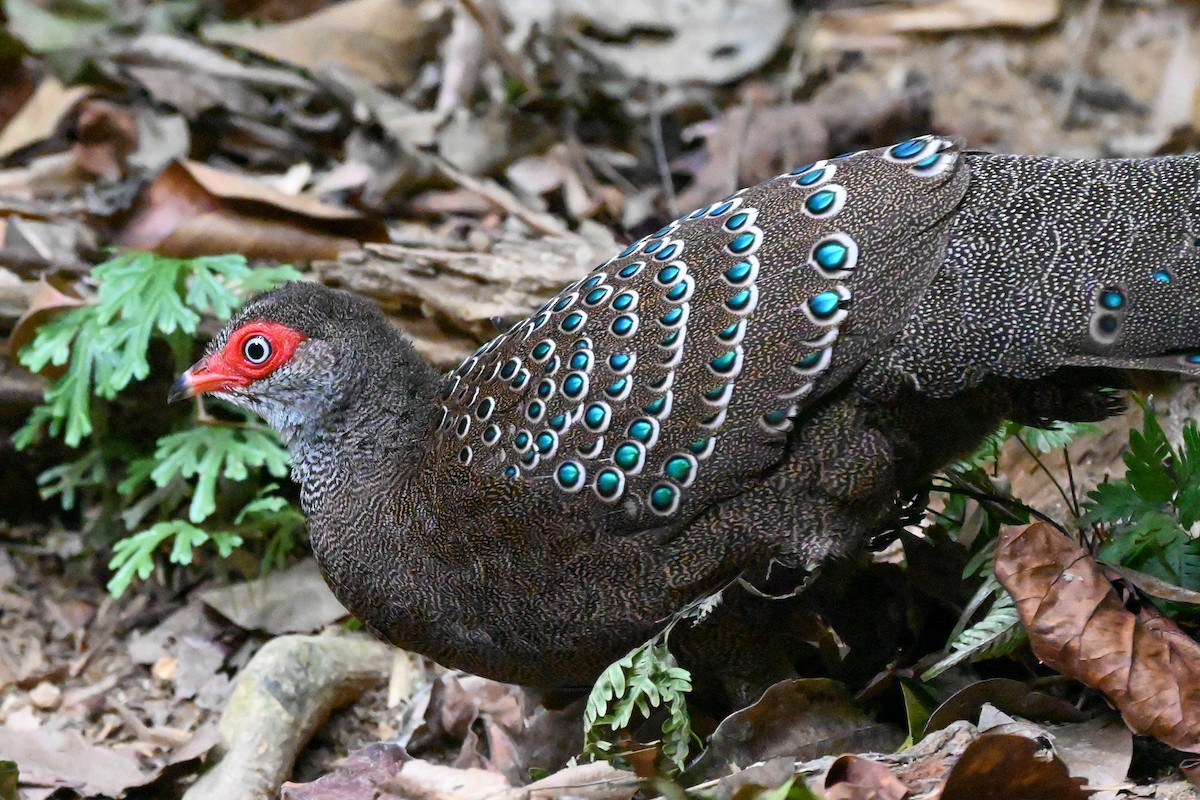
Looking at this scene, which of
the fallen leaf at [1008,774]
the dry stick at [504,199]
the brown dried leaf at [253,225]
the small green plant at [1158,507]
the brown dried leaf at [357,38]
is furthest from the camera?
the brown dried leaf at [357,38]

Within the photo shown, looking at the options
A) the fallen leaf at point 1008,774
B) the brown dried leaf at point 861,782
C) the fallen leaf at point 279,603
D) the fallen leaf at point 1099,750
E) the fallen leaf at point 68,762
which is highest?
the fallen leaf at point 1008,774

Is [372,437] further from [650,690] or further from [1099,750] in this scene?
[1099,750]

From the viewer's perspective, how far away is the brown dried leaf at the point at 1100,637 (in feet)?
9.52

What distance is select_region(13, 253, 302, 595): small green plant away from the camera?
172 inches

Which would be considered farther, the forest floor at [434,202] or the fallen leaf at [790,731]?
the forest floor at [434,202]

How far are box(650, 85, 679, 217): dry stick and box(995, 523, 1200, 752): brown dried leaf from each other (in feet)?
9.86

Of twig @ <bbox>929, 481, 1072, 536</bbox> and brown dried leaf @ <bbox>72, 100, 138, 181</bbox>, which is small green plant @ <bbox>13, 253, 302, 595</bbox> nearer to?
brown dried leaf @ <bbox>72, 100, 138, 181</bbox>

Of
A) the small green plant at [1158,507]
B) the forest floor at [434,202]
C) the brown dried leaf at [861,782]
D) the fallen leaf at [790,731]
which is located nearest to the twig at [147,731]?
the forest floor at [434,202]

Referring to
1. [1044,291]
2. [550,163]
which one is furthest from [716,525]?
[550,163]

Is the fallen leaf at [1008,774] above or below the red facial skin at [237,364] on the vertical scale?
→ below

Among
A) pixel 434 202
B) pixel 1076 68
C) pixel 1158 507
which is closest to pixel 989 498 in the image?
pixel 1158 507

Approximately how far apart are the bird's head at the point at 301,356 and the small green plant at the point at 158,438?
686 millimetres

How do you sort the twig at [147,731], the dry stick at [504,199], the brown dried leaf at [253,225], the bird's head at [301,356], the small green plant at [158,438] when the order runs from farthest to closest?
the dry stick at [504,199] < the brown dried leaf at [253,225] < the small green plant at [158,438] < the twig at [147,731] < the bird's head at [301,356]

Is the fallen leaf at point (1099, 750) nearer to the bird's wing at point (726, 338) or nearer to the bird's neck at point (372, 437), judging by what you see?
the bird's wing at point (726, 338)
